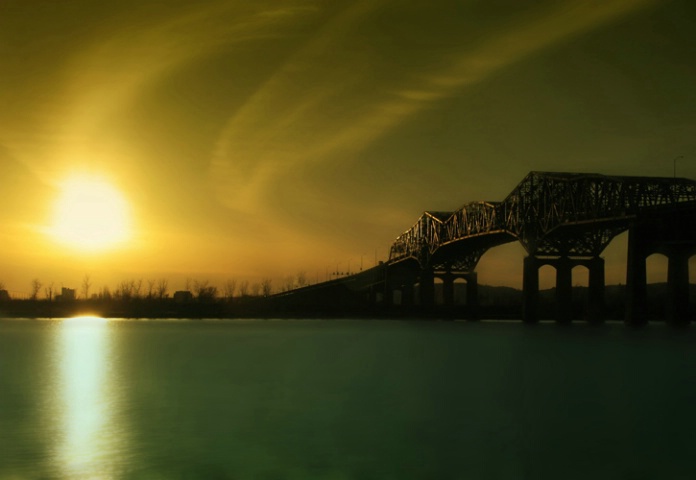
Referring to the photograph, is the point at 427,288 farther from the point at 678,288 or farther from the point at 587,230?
the point at 678,288

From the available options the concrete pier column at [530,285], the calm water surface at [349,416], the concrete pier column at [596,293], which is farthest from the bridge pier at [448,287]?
the calm water surface at [349,416]

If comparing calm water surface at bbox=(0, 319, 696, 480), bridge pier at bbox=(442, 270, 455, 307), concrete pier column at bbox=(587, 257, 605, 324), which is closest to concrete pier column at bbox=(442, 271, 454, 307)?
bridge pier at bbox=(442, 270, 455, 307)

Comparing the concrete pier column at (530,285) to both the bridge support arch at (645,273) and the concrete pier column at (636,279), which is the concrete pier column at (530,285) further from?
the concrete pier column at (636,279)

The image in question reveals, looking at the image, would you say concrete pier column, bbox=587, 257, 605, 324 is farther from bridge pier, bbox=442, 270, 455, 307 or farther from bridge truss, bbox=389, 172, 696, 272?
bridge pier, bbox=442, 270, 455, 307

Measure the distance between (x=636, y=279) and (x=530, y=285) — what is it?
31.5 metres

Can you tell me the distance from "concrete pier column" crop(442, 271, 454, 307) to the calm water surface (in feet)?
363

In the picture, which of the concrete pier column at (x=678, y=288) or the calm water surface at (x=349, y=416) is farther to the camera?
the concrete pier column at (x=678, y=288)

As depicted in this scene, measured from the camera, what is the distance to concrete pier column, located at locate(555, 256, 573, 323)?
456 ft

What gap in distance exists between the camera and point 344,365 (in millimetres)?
69062

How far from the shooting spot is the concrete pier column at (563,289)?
456ft

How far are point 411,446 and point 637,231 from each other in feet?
279

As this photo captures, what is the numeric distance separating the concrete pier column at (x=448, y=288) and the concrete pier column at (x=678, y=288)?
238 feet

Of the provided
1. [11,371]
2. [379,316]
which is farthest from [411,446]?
[379,316]

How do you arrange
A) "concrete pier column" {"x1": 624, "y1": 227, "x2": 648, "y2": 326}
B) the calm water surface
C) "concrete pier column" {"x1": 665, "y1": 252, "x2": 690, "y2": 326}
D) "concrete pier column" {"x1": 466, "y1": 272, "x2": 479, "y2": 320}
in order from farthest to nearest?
"concrete pier column" {"x1": 466, "y1": 272, "x2": 479, "y2": 320}, "concrete pier column" {"x1": 665, "y1": 252, "x2": 690, "y2": 326}, "concrete pier column" {"x1": 624, "y1": 227, "x2": 648, "y2": 326}, the calm water surface
